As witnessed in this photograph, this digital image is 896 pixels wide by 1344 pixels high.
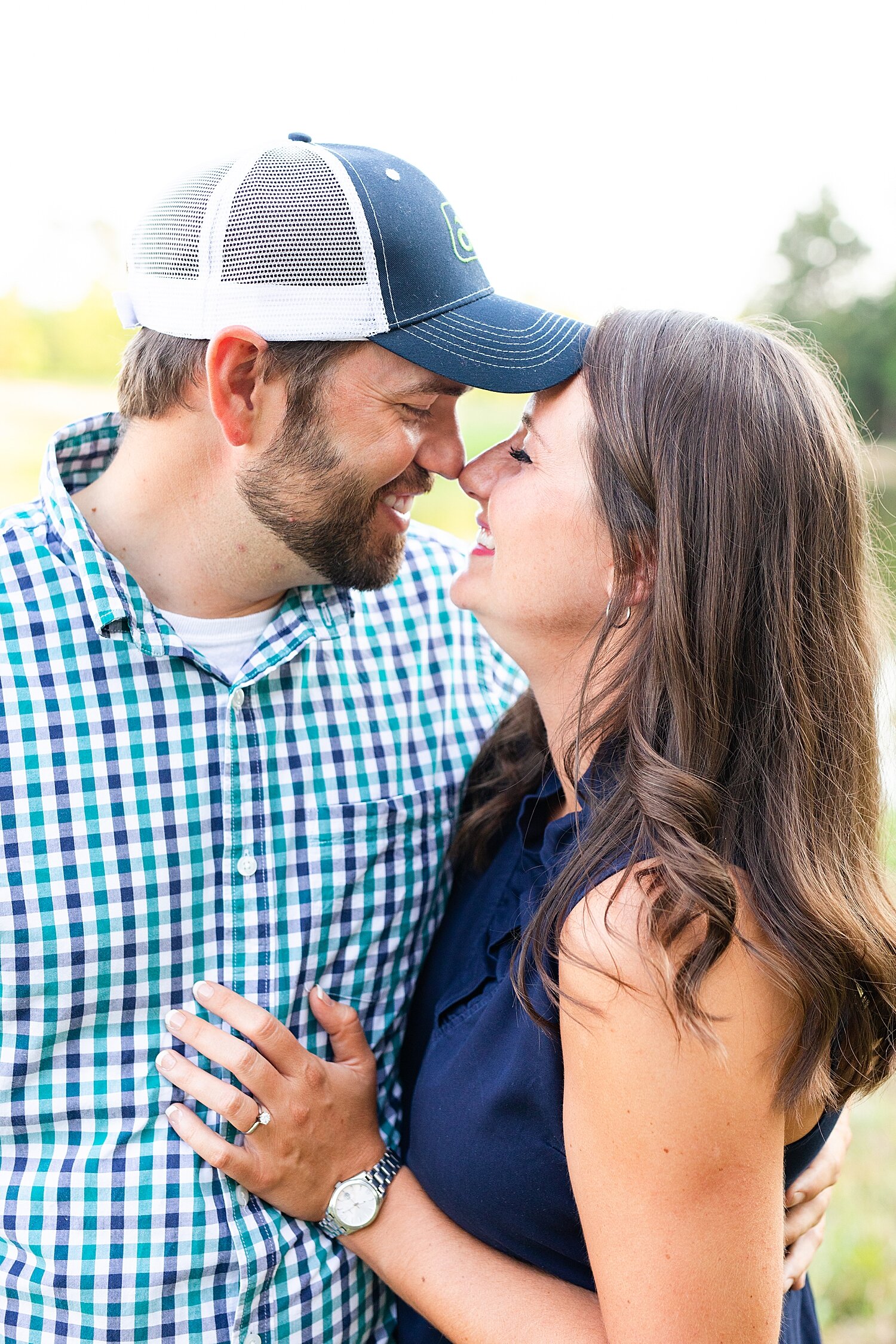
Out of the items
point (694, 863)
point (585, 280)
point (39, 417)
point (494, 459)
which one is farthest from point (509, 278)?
point (694, 863)

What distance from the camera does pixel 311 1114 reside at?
1.54 meters

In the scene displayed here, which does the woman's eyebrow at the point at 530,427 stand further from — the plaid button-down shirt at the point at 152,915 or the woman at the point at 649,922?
the plaid button-down shirt at the point at 152,915

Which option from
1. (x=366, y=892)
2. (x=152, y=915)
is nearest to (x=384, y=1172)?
(x=366, y=892)

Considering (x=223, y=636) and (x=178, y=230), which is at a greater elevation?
(x=178, y=230)

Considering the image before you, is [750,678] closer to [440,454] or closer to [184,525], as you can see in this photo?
[440,454]

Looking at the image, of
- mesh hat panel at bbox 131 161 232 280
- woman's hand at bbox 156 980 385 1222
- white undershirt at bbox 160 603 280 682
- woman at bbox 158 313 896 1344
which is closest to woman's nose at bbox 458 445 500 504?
woman at bbox 158 313 896 1344

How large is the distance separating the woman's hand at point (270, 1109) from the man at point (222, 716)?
44mm

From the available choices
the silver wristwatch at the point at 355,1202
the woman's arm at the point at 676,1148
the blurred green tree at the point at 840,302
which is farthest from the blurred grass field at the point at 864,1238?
the blurred green tree at the point at 840,302

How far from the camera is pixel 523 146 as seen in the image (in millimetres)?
13781

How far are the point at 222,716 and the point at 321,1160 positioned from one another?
0.65 m

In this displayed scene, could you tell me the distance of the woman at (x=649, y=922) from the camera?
120 centimetres

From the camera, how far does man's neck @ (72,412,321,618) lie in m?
1.71

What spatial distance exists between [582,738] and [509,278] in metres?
9.04

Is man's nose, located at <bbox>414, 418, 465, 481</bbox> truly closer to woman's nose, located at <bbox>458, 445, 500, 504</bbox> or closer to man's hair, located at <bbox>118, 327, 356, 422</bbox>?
woman's nose, located at <bbox>458, 445, 500, 504</bbox>
